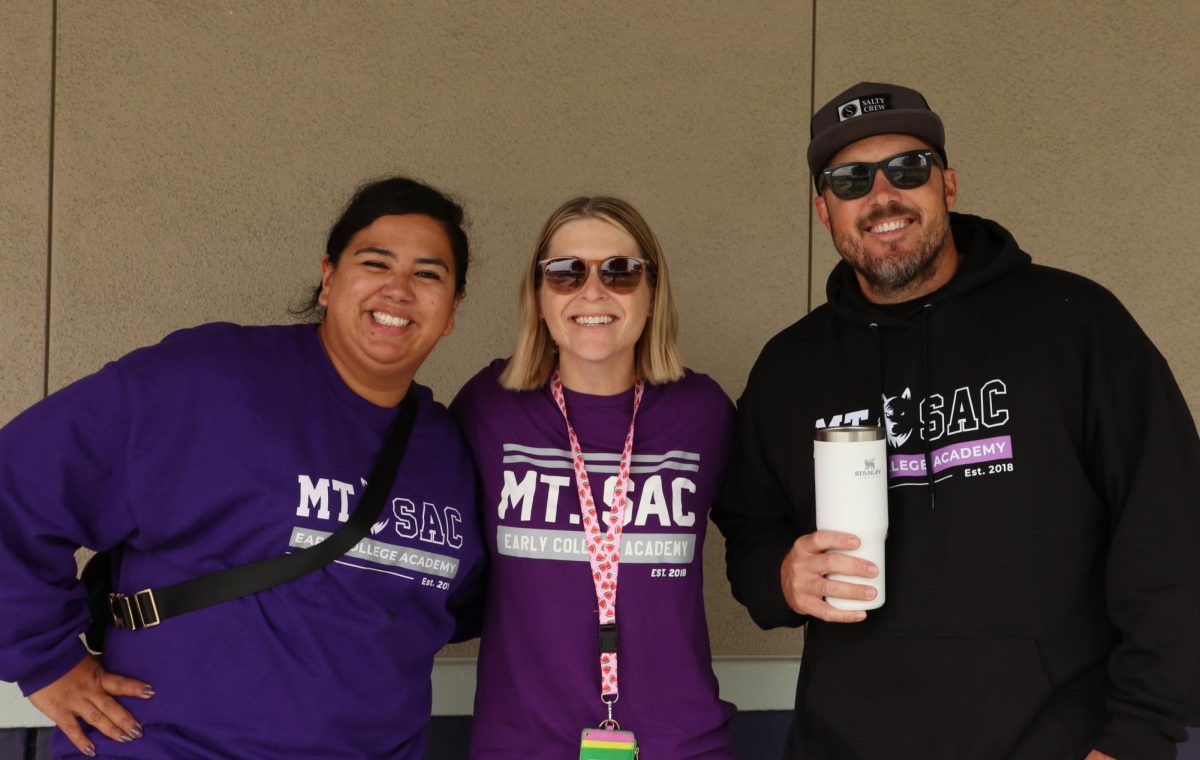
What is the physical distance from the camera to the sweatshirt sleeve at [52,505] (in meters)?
1.90

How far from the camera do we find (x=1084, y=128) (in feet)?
11.5

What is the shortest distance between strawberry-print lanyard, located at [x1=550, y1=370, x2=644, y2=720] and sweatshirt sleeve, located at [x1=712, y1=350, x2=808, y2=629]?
0.92 feet

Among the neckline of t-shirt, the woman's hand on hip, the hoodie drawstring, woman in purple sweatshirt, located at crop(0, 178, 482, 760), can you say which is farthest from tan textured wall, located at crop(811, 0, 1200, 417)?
the woman's hand on hip

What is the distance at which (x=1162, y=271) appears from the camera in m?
3.51

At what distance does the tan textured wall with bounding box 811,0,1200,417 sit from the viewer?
347cm

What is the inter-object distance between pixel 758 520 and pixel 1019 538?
62cm

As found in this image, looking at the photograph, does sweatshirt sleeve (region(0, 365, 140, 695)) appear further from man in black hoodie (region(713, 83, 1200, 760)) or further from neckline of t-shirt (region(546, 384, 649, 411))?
man in black hoodie (region(713, 83, 1200, 760))

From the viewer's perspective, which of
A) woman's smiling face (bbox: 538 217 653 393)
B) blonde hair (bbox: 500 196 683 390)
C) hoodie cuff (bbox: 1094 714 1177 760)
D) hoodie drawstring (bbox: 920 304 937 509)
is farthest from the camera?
blonde hair (bbox: 500 196 683 390)

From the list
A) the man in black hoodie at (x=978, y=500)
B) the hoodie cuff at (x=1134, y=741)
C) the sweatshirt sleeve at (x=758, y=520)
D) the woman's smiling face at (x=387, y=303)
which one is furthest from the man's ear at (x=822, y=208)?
the hoodie cuff at (x=1134, y=741)

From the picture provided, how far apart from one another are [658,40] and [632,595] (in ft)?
6.57

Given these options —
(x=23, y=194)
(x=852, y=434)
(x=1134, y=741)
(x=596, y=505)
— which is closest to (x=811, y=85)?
(x=596, y=505)

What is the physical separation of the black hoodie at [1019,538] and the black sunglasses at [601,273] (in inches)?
23.1

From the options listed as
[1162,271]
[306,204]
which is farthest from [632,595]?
[1162,271]

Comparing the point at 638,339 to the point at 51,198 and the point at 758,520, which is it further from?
the point at 51,198
